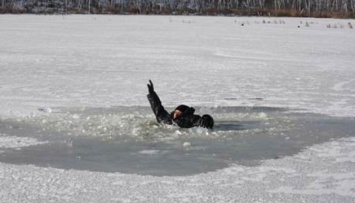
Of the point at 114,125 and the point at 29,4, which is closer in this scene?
the point at 114,125

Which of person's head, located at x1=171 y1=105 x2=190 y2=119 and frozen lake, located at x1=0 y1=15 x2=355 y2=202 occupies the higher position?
person's head, located at x1=171 y1=105 x2=190 y2=119

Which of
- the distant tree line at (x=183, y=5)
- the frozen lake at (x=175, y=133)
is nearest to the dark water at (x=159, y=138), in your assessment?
the frozen lake at (x=175, y=133)

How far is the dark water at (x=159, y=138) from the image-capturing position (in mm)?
6172

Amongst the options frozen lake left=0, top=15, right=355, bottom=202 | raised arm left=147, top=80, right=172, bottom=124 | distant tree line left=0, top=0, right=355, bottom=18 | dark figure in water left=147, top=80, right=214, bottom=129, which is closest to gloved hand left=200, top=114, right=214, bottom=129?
dark figure in water left=147, top=80, right=214, bottom=129

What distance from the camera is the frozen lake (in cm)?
525

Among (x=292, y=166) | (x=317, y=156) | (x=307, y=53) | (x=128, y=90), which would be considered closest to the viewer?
(x=292, y=166)

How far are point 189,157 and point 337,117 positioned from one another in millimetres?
3386

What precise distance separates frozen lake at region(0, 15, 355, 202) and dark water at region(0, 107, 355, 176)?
0.01 meters

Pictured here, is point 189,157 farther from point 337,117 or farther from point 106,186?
point 337,117

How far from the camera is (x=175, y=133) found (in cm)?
772

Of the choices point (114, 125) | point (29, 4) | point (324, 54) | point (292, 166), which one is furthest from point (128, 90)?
point (29, 4)

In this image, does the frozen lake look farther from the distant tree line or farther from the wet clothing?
the distant tree line

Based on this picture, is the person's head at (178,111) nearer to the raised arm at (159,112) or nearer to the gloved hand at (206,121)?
the raised arm at (159,112)

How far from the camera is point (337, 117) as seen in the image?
9055 millimetres
